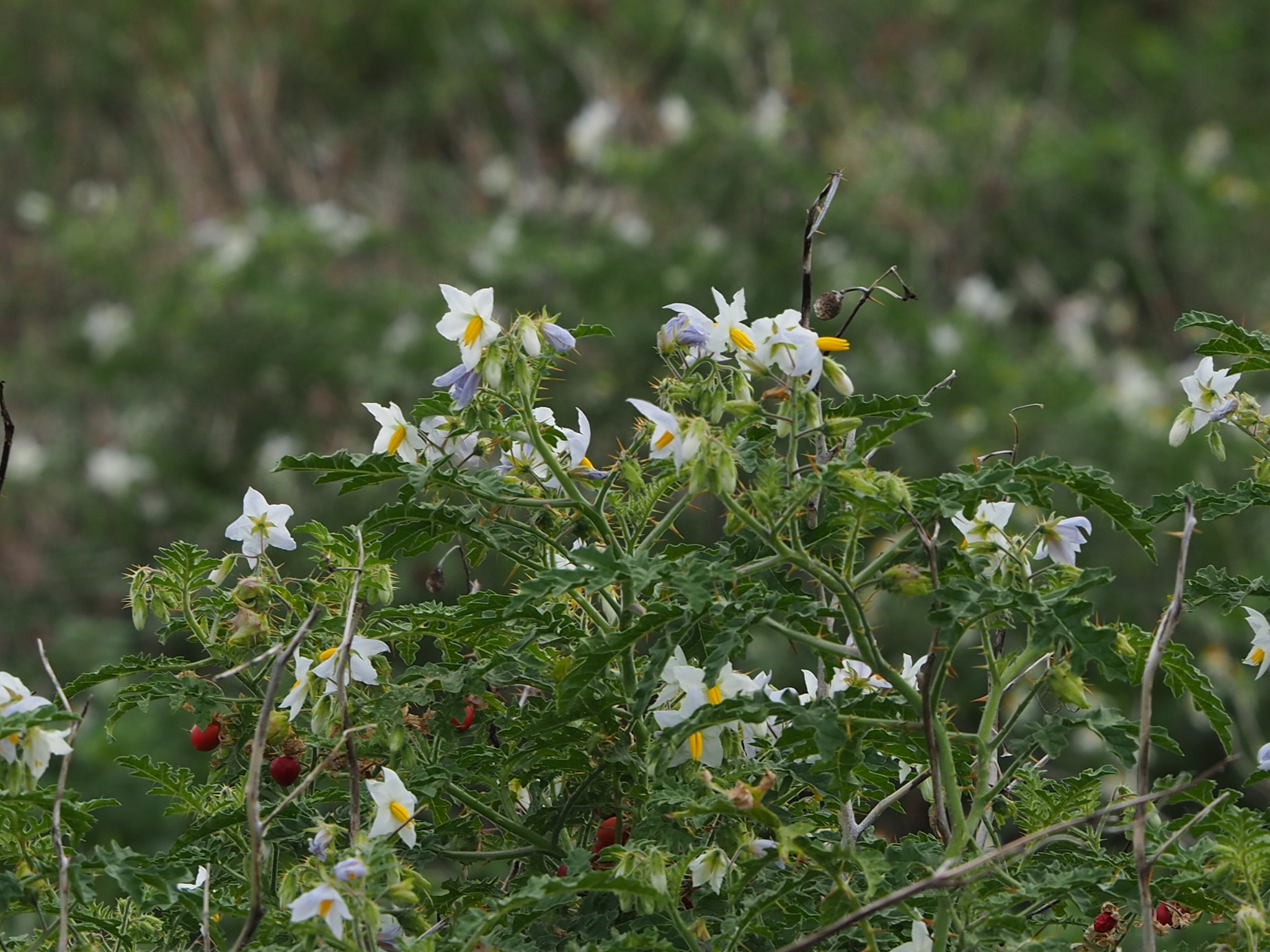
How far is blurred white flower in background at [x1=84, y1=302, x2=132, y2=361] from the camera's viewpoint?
7605 mm

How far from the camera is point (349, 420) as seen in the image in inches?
291

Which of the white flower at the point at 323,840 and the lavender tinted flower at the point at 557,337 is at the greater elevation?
the lavender tinted flower at the point at 557,337

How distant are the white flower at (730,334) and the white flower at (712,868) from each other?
21.3 inches

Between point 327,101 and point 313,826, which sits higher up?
point 313,826

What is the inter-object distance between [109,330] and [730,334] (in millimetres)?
6690

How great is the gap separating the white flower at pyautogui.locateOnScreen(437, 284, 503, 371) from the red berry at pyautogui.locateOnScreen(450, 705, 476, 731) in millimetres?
399

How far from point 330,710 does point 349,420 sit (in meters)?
5.86

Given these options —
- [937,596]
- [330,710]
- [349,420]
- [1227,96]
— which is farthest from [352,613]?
[1227,96]

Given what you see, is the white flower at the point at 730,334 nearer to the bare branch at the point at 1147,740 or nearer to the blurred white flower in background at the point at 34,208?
the bare branch at the point at 1147,740

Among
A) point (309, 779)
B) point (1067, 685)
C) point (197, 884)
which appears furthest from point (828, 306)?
point (197, 884)

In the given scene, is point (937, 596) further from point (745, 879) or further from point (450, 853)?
point (450, 853)

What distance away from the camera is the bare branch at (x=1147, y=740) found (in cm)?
140

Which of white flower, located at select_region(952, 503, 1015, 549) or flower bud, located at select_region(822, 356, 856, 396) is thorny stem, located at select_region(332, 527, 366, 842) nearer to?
flower bud, located at select_region(822, 356, 856, 396)

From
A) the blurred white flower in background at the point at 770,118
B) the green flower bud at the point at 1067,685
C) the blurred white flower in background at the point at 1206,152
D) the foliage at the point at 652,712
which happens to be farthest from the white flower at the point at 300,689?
the blurred white flower in background at the point at 1206,152
